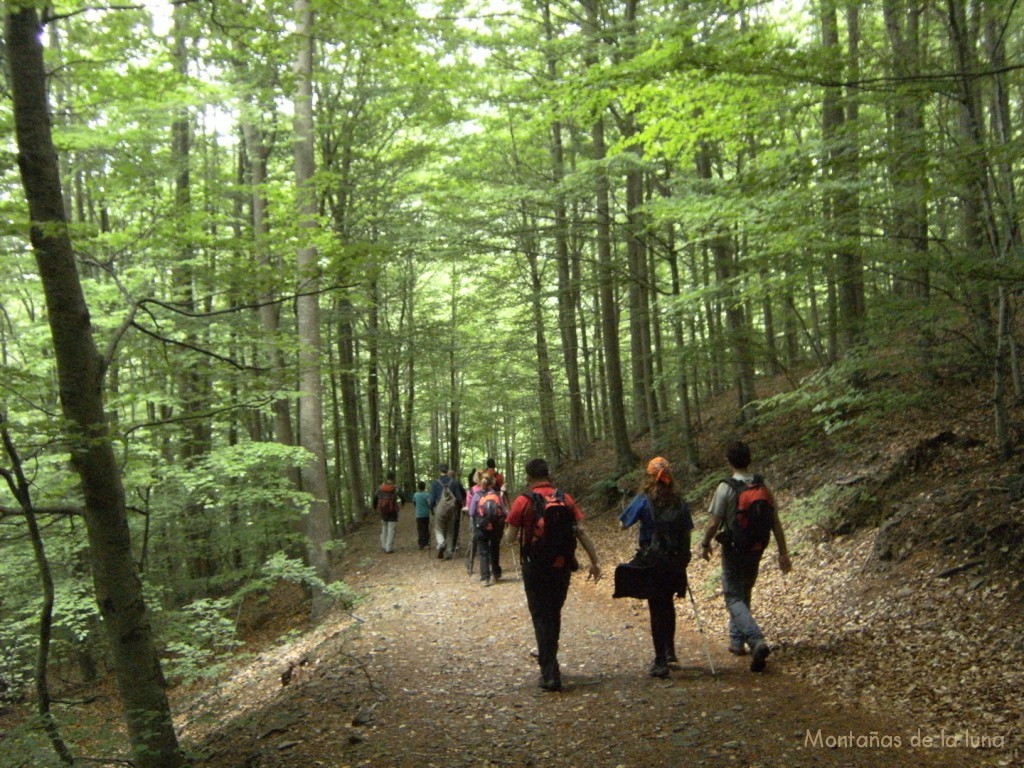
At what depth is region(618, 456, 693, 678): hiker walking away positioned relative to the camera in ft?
18.0

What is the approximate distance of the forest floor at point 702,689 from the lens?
4.12 meters

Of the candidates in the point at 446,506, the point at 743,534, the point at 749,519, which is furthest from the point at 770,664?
the point at 446,506

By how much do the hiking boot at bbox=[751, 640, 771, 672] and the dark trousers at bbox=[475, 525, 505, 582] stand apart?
566cm

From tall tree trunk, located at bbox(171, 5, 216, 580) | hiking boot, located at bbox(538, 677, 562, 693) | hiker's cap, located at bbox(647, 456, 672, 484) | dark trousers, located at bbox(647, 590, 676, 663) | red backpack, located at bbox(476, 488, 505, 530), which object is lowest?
hiking boot, located at bbox(538, 677, 562, 693)

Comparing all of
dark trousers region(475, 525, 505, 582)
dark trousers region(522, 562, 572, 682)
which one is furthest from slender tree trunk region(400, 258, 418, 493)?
dark trousers region(522, 562, 572, 682)

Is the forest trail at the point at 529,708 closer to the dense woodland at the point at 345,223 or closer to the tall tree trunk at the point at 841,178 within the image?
the dense woodland at the point at 345,223

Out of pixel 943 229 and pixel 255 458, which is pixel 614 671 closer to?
pixel 255 458

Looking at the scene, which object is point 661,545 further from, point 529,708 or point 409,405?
point 409,405

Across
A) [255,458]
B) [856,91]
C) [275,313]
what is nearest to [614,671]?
[856,91]

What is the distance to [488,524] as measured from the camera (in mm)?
10602

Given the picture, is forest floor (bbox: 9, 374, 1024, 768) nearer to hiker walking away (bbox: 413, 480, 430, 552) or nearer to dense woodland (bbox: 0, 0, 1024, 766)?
dense woodland (bbox: 0, 0, 1024, 766)

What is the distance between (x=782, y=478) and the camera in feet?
35.9

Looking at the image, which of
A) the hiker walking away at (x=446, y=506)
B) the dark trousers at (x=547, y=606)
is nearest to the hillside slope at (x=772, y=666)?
the dark trousers at (x=547, y=606)

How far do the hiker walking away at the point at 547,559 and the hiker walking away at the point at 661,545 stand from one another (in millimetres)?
484
